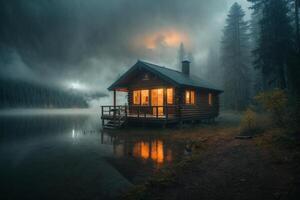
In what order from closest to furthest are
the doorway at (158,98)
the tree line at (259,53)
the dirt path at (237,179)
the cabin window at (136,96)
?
1. the dirt path at (237,179)
2. the tree line at (259,53)
3. the doorway at (158,98)
4. the cabin window at (136,96)

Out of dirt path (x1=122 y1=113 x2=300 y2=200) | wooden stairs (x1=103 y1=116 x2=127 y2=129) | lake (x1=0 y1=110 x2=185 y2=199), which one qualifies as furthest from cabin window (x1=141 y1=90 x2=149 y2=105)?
dirt path (x1=122 y1=113 x2=300 y2=200)

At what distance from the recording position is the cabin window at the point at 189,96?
1878cm

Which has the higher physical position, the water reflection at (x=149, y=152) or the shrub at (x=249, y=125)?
the shrub at (x=249, y=125)

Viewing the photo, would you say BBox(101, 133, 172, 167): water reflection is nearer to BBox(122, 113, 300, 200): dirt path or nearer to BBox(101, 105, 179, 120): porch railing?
BBox(122, 113, 300, 200): dirt path

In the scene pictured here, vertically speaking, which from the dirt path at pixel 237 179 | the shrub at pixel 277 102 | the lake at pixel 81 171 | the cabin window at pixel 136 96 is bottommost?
the lake at pixel 81 171

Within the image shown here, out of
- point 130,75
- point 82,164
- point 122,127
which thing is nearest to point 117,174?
point 82,164

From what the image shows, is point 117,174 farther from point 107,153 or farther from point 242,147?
point 242,147

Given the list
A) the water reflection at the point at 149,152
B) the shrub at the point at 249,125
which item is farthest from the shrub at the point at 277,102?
the water reflection at the point at 149,152

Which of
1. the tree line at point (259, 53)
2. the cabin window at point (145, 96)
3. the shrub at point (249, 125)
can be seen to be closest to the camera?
the shrub at point (249, 125)

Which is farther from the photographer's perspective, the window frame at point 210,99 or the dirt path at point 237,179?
the window frame at point 210,99

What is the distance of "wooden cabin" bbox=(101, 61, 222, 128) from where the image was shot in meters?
17.4

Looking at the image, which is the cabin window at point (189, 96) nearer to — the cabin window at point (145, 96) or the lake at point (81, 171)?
the cabin window at point (145, 96)

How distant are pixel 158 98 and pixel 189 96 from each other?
337 centimetres

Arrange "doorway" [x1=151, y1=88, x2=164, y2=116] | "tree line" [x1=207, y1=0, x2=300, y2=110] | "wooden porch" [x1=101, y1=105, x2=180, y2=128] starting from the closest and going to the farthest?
"wooden porch" [x1=101, y1=105, x2=180, y2=128] → "tree line" [x1=207, y1=0, x2=300, y2=110] → "doorway" [x1=151, y1=88, x2=164, y2=116]
